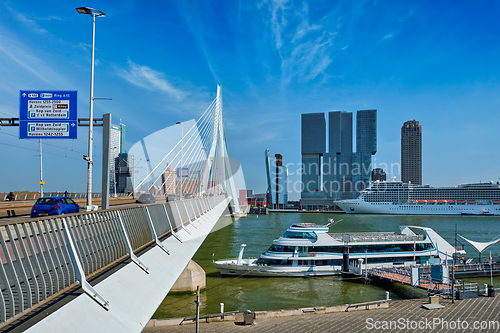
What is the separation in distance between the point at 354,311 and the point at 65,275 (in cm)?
1337

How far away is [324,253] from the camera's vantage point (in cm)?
2470

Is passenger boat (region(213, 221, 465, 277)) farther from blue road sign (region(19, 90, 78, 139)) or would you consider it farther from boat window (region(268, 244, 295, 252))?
blue road sign (region(19, 90, 78, 139))

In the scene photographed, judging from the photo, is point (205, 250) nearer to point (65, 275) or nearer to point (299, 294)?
point (299, 294)

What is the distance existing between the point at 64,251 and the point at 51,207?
9134mm

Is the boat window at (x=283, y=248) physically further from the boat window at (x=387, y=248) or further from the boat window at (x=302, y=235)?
the boat window at (x=387, y=248)

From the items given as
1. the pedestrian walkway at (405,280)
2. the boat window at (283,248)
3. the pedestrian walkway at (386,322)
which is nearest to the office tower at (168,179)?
the boat window at (283,248)

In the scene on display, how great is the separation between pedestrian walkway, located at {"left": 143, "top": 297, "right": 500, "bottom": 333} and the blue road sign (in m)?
8.01

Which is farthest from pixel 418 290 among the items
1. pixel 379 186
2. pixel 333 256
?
pixel 379 186

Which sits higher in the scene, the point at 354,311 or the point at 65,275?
the point at 65,275

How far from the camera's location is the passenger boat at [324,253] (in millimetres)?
23656

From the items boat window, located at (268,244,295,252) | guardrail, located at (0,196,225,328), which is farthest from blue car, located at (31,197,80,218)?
boat window, located at (268,244,295,252)

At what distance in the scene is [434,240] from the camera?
2741 cm

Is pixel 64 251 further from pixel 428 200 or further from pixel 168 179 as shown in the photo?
pixel 428 200

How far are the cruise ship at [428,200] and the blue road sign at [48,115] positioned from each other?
10053 centimetres
